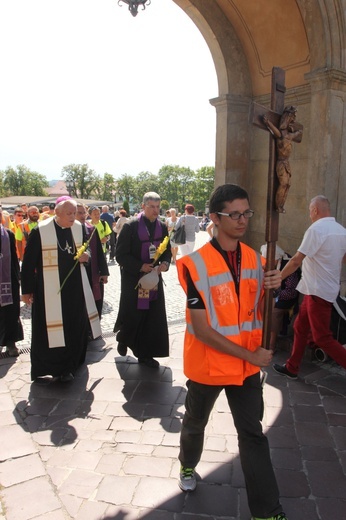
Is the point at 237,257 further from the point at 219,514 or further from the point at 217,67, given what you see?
the point at 217,67

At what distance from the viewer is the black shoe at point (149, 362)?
15.8 feet

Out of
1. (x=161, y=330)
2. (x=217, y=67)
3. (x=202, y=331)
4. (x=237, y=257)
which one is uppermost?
(x=217, y=67)

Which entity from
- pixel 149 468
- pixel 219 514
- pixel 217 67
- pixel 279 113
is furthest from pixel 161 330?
pixel 217 67

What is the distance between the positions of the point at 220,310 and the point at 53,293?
A: 2635 millimetres

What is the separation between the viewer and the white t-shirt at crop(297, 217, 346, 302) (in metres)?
4.08

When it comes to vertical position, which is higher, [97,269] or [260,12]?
[260,12]

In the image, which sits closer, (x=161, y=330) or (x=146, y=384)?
(x=146, y=384)

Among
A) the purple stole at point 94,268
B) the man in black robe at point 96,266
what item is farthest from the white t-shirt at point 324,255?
the purple stole at point 94,268

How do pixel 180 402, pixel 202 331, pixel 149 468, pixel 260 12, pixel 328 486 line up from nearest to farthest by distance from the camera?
pixel 202 331 < pixel 328 486 < pixel 149 468 < pixel 180 402 < pixel 260 12

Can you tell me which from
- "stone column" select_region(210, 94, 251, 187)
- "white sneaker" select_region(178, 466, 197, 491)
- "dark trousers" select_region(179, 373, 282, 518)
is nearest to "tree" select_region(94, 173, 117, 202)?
"stone column" select_region(210, 94, 251, 187)

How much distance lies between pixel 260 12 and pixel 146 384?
4.94m

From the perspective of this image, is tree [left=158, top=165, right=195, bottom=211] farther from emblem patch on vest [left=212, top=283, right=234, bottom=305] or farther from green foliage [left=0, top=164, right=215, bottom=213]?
emblem patch on vest [left=212, top=283, right=234, bottom=305]

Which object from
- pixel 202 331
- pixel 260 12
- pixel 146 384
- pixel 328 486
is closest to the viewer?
pixel 202 331

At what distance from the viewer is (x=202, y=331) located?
7.50 feet
